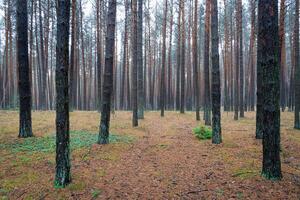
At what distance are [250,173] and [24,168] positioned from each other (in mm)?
5863

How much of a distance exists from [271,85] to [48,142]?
759cm

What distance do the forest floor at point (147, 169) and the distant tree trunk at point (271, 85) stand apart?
0.50 metres

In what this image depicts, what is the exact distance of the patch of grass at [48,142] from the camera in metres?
7.95

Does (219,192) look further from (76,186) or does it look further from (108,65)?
(108,65)

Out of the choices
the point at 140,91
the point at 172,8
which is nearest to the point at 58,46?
the point at 140,91

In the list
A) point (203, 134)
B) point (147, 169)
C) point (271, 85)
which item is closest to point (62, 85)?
point (147, 169)

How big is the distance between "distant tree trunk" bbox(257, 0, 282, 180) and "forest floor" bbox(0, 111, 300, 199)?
499mm

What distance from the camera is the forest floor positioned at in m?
5.18

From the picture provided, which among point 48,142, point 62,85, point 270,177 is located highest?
point 62,85

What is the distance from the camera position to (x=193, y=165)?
7.01 meters

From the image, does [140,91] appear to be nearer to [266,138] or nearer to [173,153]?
[173,153]

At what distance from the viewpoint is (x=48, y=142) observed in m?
8.88

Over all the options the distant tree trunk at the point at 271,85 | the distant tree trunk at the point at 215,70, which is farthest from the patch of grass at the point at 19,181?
the distant tree trunk at the point at 215,70

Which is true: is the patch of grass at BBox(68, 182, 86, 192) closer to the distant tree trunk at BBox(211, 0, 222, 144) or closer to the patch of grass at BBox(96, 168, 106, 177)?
the patch of grass at BBox(96, 168, 106, 177)
